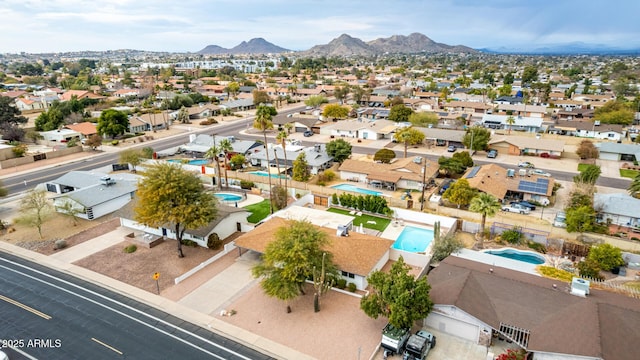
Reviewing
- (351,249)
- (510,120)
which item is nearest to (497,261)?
(351,249)

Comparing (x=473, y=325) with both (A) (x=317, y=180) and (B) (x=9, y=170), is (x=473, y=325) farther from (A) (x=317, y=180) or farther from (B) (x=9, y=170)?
(B) (x=9, y=170)

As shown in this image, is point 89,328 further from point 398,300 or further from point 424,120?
point 424,120

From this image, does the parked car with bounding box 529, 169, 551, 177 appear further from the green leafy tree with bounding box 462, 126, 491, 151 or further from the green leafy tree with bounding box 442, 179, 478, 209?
the green leafy tree with bounding box 442, 179, 478, 209

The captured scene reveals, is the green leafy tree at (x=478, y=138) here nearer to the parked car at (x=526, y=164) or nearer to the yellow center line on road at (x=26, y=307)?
the parked car at (x=526, y=164)

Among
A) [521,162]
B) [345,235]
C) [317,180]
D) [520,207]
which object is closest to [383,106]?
[521,162]

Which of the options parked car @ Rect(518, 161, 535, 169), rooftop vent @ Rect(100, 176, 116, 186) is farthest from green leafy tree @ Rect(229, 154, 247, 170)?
parked car @ Rect(518, 161, 535, 169)

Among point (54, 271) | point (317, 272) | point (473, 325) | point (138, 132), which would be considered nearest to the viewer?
point (473, 325)
